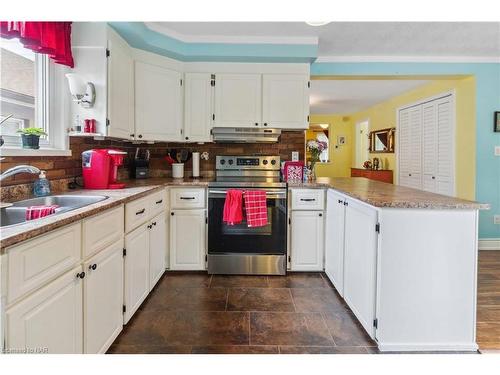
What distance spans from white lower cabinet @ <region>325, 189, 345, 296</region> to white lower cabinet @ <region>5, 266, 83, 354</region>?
1.84 meters

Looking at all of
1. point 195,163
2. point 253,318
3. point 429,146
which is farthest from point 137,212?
point 429,146

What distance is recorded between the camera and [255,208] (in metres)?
2.83

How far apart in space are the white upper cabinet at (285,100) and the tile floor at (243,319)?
5.30 feet

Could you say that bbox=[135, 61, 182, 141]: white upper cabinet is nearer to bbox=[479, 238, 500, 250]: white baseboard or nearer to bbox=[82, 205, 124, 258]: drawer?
bbox=[82, 205, 124, 258]: drawer

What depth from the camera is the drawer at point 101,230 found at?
4.71 ft

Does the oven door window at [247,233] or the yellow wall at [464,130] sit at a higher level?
the yellow wall at [464,130]

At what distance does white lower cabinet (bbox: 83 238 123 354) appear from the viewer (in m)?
1.47

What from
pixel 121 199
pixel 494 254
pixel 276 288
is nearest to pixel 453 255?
pixel 276 288

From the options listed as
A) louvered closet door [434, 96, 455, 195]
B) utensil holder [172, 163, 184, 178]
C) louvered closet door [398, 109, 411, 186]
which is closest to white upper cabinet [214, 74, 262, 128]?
utensil holder [172, 163, 184, 178]

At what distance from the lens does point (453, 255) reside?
1758 millimetres

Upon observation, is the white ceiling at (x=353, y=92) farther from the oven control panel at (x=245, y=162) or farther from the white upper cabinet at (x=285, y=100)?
the oven control panel at (x=245, y=162)

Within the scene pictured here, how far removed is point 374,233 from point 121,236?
4.94 ft

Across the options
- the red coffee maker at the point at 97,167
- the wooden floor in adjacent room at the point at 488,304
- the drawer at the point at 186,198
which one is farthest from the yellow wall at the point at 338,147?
the red coffee maker at the point at 97,167

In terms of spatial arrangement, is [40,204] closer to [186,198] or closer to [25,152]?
[25,152]
